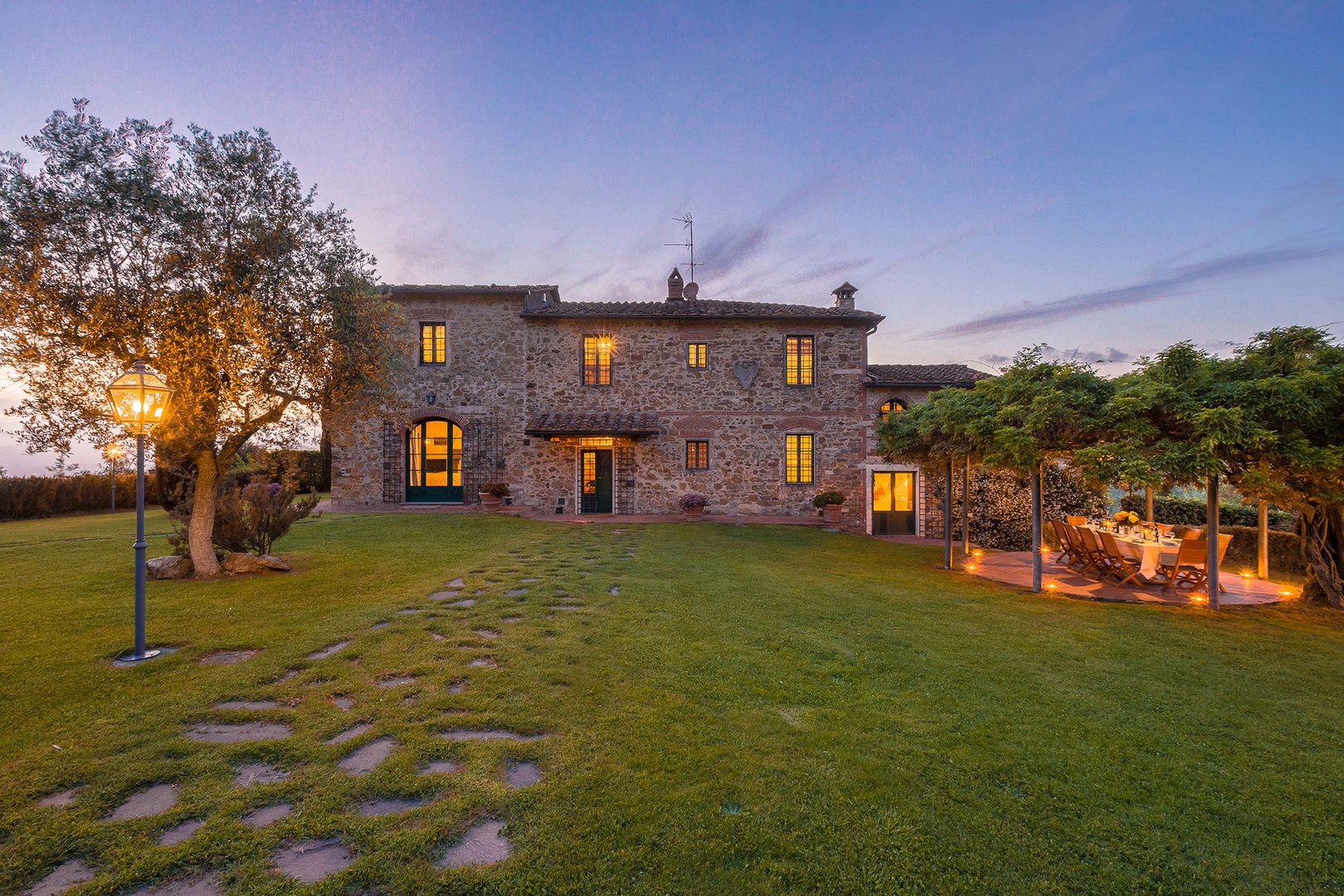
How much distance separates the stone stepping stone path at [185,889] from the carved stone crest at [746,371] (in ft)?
47.0

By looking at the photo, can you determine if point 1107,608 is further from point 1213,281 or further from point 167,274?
point 1213,281

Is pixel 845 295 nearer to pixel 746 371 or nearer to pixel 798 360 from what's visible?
pixel 798 360

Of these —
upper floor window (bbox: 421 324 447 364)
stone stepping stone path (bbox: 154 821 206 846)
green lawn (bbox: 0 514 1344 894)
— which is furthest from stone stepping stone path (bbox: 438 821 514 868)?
upper floor window (bbox: 421 324 447 364)

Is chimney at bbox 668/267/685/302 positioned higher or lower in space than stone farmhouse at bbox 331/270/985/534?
higher

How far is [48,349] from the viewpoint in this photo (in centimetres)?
570

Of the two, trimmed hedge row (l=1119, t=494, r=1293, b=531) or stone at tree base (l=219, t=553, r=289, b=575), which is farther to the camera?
trimmed hedge row (l=1119, t=494, r=1293, b=531)

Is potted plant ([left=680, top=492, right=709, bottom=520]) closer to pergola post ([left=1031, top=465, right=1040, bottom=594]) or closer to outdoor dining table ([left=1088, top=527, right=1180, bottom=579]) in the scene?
pergola post ([left=1031, top=465, right=1040, bottom=594])

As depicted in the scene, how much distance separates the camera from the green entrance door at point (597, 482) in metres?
15.4

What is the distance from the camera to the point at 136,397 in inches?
173

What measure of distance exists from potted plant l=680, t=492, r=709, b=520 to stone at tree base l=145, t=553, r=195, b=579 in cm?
1040

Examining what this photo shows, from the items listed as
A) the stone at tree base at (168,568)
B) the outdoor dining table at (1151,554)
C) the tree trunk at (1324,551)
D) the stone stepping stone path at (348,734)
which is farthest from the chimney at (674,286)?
the stone stepping stone path at (348,734)

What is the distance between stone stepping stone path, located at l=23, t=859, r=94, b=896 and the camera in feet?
5.85

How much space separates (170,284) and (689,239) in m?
13.7

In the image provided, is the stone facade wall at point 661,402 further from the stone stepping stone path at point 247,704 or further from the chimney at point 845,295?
the stone stepping stone path at point 247,704
